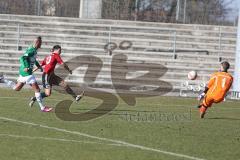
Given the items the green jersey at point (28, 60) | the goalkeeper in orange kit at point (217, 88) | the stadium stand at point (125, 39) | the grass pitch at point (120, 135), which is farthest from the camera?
the stadium stand at point (125, 39)

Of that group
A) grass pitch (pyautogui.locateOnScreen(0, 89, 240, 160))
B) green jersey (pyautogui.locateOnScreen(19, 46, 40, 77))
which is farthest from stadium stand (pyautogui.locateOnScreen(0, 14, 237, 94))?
green jersey (pyautogui.locateOnScreen(19, 46, 40, 77))

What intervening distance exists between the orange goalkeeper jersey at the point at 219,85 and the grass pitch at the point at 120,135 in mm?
677

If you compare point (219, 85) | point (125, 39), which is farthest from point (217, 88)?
point (125, 39)

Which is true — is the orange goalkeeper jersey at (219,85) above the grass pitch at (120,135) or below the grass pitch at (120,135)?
above

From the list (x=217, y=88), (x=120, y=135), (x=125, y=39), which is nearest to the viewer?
(x=120, y=135)

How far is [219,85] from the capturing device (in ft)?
64.7

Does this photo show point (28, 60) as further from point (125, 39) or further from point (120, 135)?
point (125, 39)

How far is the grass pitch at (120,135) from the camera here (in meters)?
11.3

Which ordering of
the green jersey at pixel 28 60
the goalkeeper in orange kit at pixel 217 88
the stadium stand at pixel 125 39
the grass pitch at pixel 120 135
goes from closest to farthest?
1. the grass pitch at pixel 120 135
2. the goalkeeper in orange kit at pixel 217 88
3. the green jersey at pixel 28 60
4. the stadium stand at pixel 125 39

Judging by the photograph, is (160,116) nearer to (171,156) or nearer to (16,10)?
(171,156)

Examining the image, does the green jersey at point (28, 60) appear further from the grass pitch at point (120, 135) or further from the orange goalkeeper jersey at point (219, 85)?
the orange goalkeeper jersey at point (219, 85)

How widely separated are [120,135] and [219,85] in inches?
248

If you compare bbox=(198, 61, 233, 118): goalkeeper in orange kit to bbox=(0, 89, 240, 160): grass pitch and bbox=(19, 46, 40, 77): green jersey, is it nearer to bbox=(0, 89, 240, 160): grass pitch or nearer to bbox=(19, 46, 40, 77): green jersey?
bbox=(0, 89, 240, 160): grass pitch

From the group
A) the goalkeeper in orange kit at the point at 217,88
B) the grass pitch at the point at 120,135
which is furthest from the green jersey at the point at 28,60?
the goalkeeper in orange kit at the point at 217,88
